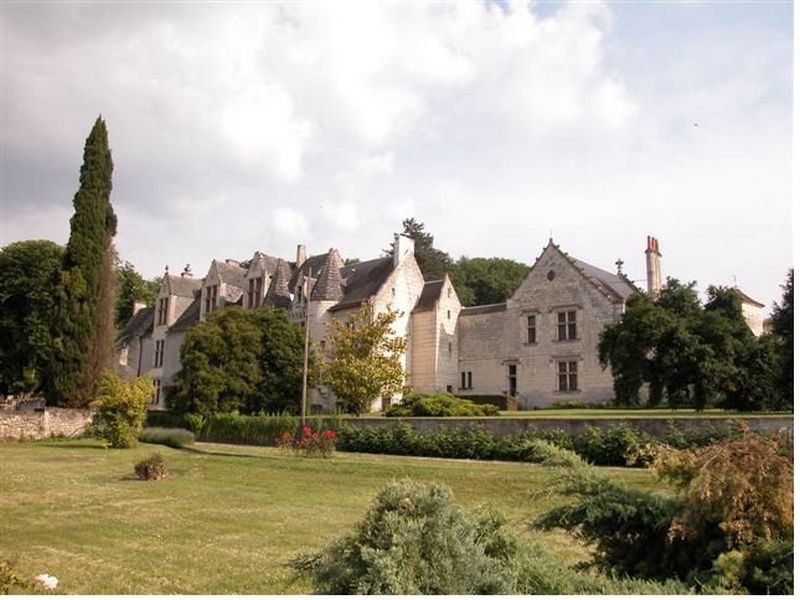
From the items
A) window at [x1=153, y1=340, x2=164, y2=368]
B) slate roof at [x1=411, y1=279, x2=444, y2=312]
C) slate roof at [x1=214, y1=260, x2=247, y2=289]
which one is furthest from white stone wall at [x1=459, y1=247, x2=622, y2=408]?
window at [x1=153, y1=340, x2=164, y2=368]

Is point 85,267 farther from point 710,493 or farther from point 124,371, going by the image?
point 710,493

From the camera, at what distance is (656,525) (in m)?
5.64

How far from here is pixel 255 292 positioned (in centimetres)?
4934

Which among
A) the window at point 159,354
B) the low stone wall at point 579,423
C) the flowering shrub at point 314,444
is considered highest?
the window at point 159,354

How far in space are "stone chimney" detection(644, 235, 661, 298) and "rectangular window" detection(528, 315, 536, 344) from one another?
6.54 meters

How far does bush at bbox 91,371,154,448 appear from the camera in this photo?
27031mm

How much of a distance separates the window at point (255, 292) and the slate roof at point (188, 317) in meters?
4.75

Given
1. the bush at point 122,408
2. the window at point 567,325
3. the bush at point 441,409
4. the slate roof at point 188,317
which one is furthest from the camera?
the slate roof at point 188,317

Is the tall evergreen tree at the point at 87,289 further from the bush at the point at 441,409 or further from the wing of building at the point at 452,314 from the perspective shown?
the bush at the point at 441,409

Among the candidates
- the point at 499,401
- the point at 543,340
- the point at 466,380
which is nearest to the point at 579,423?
the point at 499,401

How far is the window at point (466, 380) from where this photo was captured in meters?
44.1

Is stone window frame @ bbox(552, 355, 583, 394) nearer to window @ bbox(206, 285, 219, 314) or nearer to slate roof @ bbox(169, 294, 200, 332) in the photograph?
window @ bbox(206, 285, 219, 314)

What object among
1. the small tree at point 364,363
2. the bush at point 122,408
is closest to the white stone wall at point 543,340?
the small tree at point 364,363

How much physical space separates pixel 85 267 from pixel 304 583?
3523 centimetres
